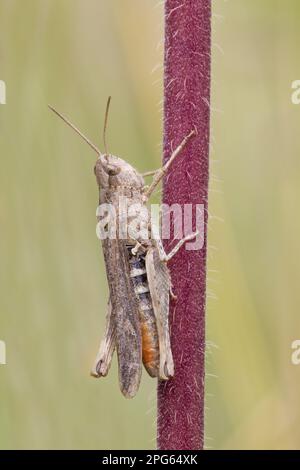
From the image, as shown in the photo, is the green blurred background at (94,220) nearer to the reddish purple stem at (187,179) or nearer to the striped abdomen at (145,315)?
the striped abdomen at (145,315)

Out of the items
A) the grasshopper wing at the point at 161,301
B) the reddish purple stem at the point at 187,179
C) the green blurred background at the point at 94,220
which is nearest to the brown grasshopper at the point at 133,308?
the grasshopper wing at the point at 161,301

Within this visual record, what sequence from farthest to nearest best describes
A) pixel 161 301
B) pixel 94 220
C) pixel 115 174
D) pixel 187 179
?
pixel 94 220 → pixel 115 174 → pixel 161 301 → pixel 187 179

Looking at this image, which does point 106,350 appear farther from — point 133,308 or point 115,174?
point 115,174

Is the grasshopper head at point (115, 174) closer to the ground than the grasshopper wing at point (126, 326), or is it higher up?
higher up

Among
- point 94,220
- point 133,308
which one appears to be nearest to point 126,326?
point 133,308

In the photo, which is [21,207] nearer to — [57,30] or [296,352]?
[57,30]

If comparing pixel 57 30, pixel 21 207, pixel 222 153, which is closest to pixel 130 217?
pixel 21 207
